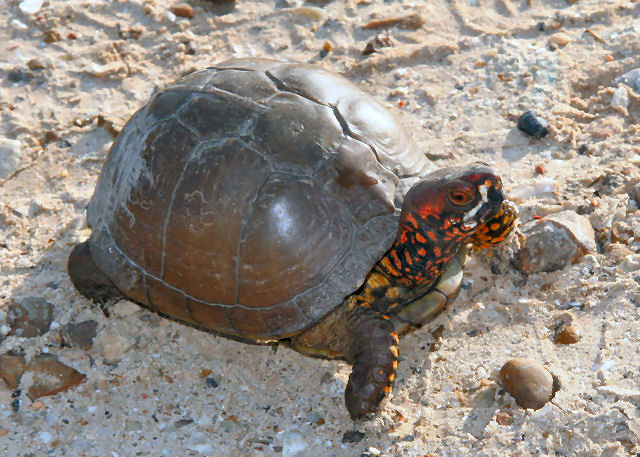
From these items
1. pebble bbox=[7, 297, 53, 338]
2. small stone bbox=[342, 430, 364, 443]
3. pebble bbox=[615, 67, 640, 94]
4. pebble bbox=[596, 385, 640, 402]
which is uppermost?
pebble bbox=[615, 67, 640, 94]

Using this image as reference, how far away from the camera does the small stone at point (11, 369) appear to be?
3.44 meters

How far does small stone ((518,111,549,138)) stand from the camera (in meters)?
4.53

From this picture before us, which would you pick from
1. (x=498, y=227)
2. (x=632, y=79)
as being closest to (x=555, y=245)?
(x=498, y=227)

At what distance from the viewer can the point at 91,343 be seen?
3.66 metres

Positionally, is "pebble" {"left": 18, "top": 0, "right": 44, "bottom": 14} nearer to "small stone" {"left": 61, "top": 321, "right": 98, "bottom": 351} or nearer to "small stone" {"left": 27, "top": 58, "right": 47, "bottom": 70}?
"small stone" {"left": 27, "top": 58, "right": 47, "bottom": 70}

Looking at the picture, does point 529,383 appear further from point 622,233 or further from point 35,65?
point 35,65

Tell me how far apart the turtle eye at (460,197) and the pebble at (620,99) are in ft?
6.92

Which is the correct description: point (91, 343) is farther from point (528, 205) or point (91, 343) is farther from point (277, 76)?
point (528, 205)

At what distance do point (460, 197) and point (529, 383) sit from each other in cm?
91

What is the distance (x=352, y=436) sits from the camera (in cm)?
322

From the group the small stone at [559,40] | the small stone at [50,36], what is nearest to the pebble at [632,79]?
the small stone at [559,40]

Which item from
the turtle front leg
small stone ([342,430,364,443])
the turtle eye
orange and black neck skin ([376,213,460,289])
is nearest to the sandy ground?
small stone ([342,430,364,443])

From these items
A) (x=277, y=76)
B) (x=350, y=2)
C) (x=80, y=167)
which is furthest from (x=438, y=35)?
(x=80, y=167)

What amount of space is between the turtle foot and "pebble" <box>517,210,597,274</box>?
2.27 m
